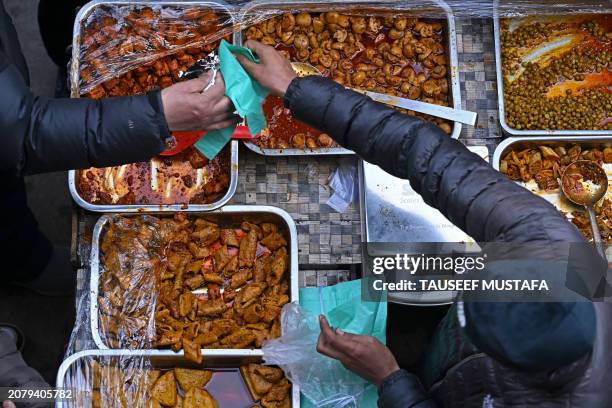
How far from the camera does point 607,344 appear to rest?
1.47 metres

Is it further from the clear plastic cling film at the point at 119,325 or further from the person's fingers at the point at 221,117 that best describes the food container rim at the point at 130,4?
the clear plastic cling film at the point at 119,325

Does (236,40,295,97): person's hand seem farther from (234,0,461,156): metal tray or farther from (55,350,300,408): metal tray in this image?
(55,350,300,408): metal tray

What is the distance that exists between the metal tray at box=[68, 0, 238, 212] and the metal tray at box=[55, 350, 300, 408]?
0.55m

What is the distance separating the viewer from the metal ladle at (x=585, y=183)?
254 cm

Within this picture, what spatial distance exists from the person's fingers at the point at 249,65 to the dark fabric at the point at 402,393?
110 cm

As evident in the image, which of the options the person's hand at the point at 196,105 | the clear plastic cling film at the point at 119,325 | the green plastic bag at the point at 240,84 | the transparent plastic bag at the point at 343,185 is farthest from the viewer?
the transparent plastic bag at the point at 343,185

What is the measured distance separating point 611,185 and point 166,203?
6.23ft

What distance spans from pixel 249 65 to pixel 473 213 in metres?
0.92

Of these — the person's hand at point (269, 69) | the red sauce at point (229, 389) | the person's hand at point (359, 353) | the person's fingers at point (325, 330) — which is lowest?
the red sauce at point (229, 389)

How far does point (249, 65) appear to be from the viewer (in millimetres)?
2080

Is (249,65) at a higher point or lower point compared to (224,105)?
higher

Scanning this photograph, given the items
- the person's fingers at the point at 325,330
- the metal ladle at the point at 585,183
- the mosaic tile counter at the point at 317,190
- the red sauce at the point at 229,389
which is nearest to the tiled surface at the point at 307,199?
the mosaic tile counter at the point at 317,190

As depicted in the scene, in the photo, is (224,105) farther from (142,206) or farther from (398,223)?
(398,223)

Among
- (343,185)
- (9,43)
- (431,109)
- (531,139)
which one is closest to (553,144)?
(531,139)
